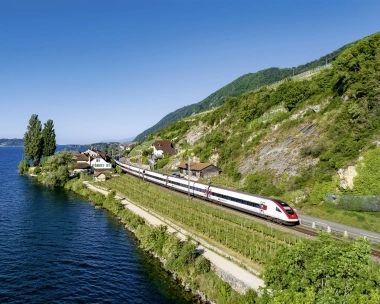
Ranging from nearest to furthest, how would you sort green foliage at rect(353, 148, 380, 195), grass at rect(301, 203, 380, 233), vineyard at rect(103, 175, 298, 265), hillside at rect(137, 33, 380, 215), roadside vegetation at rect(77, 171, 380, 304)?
roadside vegetation at rect(77, 171, 380, 304), vineyard at rect(103, 175, 298, 265), grass at rect(301, 203, 380, 233), green foliage at rect(353, 148, 380, 195), hillside at rect(137, 33, 380, 215)

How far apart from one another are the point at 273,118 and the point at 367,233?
48.7 m

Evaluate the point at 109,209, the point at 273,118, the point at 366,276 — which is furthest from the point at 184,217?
the point at 273,118

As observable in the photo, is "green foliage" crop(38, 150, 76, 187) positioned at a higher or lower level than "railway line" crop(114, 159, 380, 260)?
higher

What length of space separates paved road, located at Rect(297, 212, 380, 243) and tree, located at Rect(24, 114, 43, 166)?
105 meters

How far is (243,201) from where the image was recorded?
159 feet

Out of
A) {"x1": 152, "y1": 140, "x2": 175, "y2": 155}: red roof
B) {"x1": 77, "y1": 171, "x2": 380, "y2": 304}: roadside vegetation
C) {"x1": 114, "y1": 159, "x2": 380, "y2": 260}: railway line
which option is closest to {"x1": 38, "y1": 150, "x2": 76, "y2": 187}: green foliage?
{"x1": 152, "y1": 140, "x2": 175, "y2": 155}: red roof

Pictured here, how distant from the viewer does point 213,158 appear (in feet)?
302


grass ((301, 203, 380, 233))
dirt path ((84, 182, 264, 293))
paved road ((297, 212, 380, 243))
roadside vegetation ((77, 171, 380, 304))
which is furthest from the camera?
grass ((301, 203, 380, 233))

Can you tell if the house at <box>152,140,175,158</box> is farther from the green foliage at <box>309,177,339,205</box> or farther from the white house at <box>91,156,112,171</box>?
the green foliage at <box>309,177,339,205</box>

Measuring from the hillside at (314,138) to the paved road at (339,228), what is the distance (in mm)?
5517

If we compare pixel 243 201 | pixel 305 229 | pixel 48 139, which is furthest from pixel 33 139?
pixel 305 229

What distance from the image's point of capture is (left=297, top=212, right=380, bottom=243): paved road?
1413 inches

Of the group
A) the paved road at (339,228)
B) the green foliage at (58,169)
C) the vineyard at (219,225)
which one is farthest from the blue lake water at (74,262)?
the green foliage at (58,169)

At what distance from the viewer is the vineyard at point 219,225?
34.1 metres
